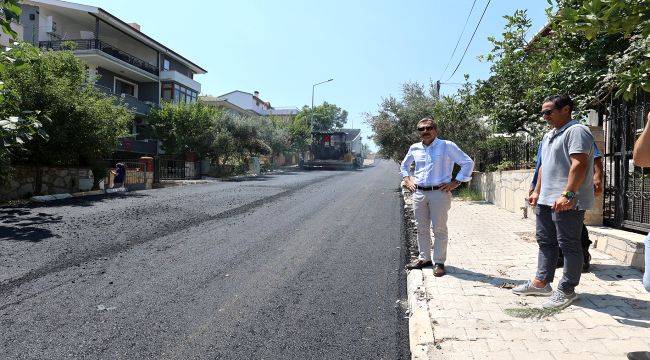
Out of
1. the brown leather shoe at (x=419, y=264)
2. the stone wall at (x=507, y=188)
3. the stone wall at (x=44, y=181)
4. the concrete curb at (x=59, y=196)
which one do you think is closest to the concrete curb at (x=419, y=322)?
the brown leather shoe at (x=419, y=264)

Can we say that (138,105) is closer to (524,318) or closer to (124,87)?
(124,87)

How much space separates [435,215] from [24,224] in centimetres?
716

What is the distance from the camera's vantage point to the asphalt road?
125 inches

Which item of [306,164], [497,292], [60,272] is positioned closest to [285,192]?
[60,272]

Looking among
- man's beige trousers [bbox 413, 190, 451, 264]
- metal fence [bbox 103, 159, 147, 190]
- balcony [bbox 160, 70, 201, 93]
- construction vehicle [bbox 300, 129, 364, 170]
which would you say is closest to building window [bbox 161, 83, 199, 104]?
balcony [bbox 160, 70, 201, 93]

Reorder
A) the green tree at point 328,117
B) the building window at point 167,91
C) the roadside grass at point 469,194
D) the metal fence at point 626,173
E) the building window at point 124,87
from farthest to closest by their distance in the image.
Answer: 1. the green tree at point 328,117
2. the building window at point 167,91
3. the building window at point 124,87
4. the roadside grass at point 469,194
5. the metal fence at point 626,173

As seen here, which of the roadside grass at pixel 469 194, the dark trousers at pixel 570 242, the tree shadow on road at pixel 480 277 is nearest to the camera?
the dark trousers at pixel 570 242

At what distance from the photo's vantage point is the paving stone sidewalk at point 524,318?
2934mm

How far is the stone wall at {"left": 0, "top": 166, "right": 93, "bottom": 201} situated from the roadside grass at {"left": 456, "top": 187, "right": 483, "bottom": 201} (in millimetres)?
12716

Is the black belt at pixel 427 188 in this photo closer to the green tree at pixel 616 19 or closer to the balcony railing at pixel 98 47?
the green tree at pixel 616 19

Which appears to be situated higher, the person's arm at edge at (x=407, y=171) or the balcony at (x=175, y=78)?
the balcony at (x=175, y=78)

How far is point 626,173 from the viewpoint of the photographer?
5.47m

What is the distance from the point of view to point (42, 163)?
13508mm

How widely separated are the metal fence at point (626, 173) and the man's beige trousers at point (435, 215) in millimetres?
2390
